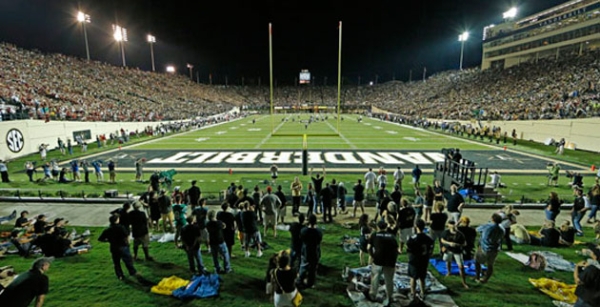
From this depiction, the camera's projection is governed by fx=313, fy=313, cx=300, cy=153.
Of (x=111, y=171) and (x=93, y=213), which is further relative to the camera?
(x=111, y=171)

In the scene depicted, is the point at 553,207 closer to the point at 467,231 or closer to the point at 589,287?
the point at 467,231

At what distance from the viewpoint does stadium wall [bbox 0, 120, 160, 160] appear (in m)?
24.4

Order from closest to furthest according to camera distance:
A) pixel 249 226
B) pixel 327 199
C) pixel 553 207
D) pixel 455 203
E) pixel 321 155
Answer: pixel 249 226
pixel 455 203
pixel 553 207
pixel 327 199
pixel 321 155

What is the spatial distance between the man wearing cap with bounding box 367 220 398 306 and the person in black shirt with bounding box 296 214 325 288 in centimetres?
105

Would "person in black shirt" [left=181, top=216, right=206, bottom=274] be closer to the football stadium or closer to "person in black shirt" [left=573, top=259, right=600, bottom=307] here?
the football stadium

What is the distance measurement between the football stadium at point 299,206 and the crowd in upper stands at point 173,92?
1.35 ft

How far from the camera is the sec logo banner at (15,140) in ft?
80.6

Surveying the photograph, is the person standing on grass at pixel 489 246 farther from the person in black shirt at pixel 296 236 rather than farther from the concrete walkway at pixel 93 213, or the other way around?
the concrete walkway at pixel 93 213

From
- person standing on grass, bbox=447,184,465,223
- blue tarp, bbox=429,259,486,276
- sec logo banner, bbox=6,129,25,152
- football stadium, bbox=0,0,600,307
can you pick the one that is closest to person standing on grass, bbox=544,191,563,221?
football stadium, bbox=0,0,600,307

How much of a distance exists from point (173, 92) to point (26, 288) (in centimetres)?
7858

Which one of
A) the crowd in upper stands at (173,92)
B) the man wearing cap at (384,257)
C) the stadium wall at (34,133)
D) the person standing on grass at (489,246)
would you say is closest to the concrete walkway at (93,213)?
the person standing on grass at (489,246)

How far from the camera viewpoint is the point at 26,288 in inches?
175

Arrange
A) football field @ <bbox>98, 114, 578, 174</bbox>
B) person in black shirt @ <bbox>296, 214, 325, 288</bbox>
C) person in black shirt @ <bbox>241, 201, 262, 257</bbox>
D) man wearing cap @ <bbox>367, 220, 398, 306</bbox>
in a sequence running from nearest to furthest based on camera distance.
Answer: man wearing cap @ <bbox>367, 220, 398, 306</bbox>
person in black shirt @ <bbox>296, 214, 325, 288</bbox>
person in black shirt @ <bbox>241, 201, 262, 257</bbox>
football field @ <bbox>98, 114, 578, 174</bbox>

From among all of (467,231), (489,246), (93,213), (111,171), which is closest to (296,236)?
(467,231)
